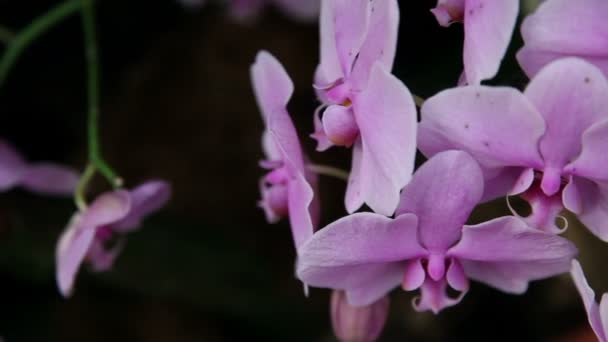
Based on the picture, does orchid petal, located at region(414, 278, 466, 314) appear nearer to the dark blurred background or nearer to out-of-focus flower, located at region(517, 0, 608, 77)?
out-of-focus flower, located at region(517, 0, 608, 77)

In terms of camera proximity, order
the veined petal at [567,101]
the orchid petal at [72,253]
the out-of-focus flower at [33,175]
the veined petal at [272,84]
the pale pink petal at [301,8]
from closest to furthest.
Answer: the veined petal at [567,101] → the veined petal at [272,84] → the orchid petal at [72,253] → the out-of-focus flower at [33,175] → the pale pink petal at [301,8]

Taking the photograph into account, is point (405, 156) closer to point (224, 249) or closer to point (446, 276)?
point (446, 276)

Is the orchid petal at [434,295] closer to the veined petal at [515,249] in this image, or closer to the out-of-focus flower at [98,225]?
the veined petal at [515,249]

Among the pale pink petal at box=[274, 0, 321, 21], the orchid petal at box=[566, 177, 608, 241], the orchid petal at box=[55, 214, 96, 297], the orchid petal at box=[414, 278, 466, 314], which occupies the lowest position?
the pale pink petal at box=[274, 0, 321, 21]

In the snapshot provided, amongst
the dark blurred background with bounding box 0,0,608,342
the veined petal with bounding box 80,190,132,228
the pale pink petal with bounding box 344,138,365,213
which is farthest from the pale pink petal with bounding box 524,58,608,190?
the dark blurred background with bounding box 0,0,608,342

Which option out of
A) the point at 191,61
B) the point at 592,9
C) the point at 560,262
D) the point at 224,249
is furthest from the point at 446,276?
the point at 191,61

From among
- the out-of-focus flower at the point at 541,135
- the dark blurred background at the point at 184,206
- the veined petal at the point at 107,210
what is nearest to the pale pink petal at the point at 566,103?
the out-of-focus flower at the point at 541,135

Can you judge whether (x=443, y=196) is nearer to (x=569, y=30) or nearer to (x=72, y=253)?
(x=569, y=30)
